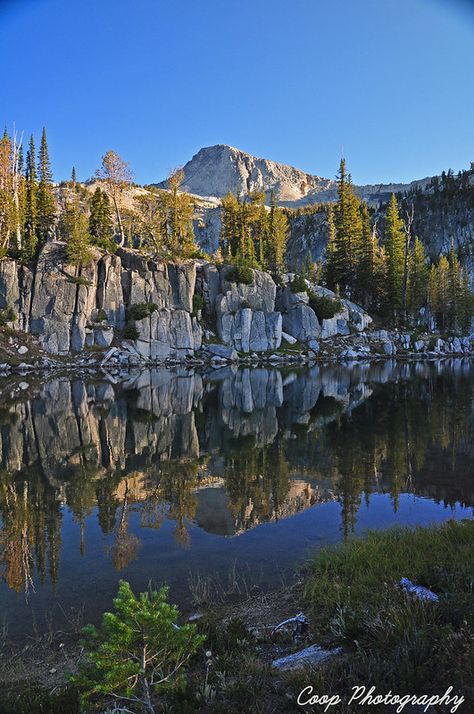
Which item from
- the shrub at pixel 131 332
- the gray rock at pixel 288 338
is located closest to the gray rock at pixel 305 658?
the shrub at pixel 131 332

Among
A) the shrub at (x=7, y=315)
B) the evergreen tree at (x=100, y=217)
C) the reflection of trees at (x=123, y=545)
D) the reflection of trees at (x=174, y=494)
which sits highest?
the evergreen tree at (x=100, y=217)

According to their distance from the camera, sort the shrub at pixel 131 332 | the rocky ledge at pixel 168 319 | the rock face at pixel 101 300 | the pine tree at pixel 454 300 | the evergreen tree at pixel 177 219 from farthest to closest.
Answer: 1. the pine tree at pixel 454 300
2. the evergreen tree at pixel 177 219
3. the shrub at pixel 131 332
4. the rock face at pixel 101 300
5. the rocky ledge at pixel 168 319

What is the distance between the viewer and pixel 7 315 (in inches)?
2247

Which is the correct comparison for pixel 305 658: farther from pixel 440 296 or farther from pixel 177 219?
pixel 440 296

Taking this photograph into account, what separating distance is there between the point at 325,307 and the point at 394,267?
820 inches

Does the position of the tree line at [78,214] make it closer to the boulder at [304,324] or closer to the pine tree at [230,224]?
the pine tree at [230,224]

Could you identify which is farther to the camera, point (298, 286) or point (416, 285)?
point (416, 285)

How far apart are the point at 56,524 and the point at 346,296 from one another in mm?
77753

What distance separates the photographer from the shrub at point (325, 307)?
72188 mm

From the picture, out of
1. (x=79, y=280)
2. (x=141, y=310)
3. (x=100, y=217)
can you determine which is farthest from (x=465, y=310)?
(x=79, y=280)

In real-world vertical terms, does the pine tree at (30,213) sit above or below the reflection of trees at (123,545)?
above

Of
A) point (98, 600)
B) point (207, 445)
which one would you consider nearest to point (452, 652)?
point (98, 600)

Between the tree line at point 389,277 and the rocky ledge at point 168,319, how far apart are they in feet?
25.8

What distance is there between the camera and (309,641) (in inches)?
236
